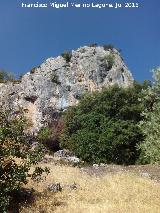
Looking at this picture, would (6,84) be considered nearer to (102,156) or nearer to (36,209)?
(102,156)

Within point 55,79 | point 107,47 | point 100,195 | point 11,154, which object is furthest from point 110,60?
point 11,154

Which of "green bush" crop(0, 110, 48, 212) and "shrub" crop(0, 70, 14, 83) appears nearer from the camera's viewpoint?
"green bush" crop(0, 110, 48, 212)

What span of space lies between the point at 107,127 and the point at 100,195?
85.3 ft

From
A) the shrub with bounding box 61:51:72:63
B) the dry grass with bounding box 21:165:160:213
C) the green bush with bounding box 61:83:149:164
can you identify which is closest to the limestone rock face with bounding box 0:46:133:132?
the shrub with bounding box 61:51:72:63

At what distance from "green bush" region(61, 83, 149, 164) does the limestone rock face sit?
8.96 metres

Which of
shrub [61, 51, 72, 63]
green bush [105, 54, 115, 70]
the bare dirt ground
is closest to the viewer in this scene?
the bare dirt ground

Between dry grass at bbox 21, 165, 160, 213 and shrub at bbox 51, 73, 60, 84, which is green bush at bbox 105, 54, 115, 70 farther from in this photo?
dry grass at bbox 21, 165, 160, 213

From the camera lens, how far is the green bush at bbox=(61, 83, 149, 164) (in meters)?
61.6

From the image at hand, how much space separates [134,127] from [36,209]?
30.3 m

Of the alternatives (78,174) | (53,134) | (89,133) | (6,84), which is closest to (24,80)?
(6,84)

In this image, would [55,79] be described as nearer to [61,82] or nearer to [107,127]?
[61,82]

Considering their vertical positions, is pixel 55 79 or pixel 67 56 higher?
pixel 67 56

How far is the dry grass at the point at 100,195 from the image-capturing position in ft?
113

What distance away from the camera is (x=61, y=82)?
82375 millimetres
